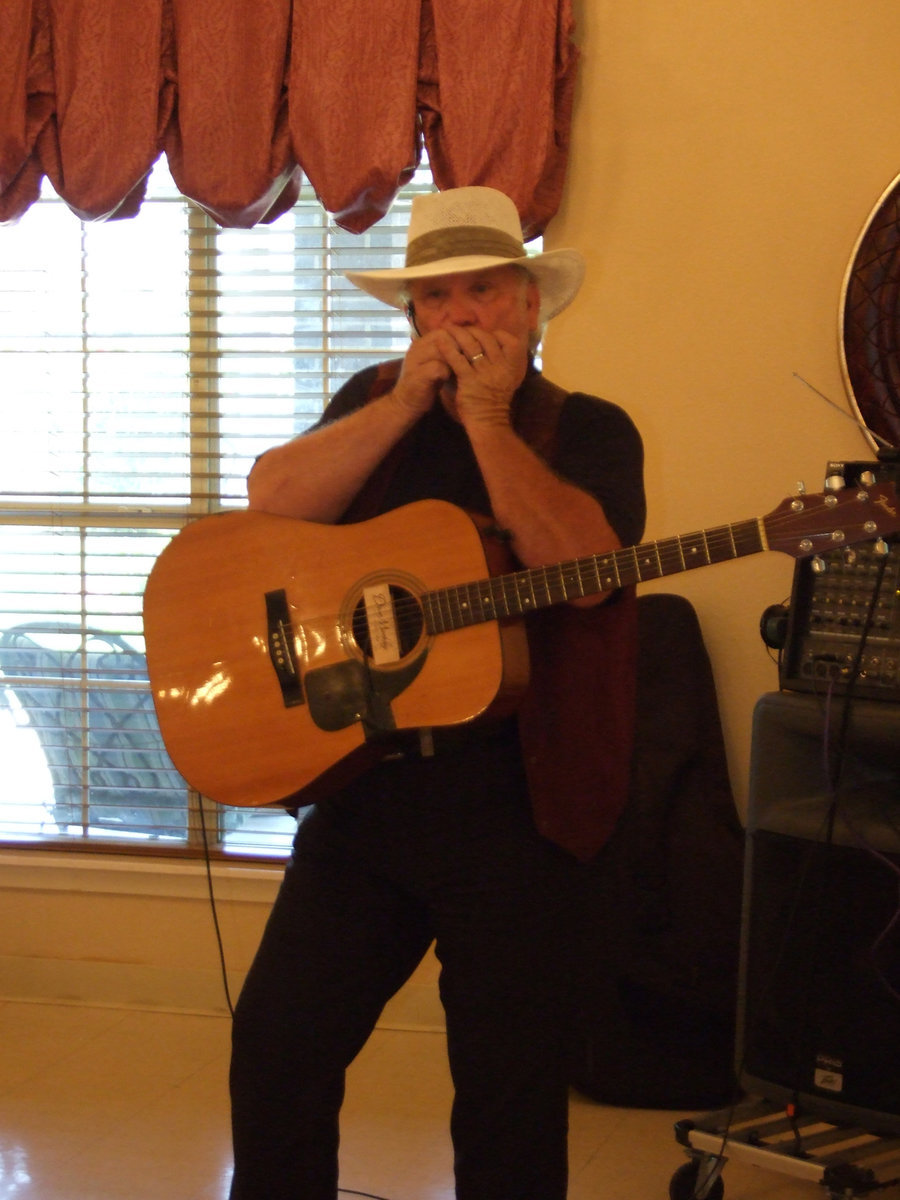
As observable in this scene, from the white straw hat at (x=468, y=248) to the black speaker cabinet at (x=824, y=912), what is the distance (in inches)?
29.7

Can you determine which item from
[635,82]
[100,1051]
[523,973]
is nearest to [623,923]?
[523,973]

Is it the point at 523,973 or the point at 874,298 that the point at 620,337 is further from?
the point at 523,973

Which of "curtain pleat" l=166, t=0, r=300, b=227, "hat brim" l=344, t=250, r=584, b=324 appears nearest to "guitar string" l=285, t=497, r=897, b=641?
"hat brim" l=344, t=250, r=584, b=324

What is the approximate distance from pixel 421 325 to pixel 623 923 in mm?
1288

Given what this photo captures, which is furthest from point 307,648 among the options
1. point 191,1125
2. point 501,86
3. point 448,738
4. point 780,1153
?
point 501,86

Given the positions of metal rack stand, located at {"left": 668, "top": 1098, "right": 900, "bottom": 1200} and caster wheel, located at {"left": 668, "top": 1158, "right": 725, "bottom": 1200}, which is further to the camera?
caster wheel, located at {"left": 668, "top": 1158, "right": 725, "bottom": 1200}

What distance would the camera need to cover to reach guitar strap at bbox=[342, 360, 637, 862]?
1.35m

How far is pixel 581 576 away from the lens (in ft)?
4.45

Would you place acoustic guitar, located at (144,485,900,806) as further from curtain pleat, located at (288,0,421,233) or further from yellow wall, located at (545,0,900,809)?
yellow wall, located at (545,0,900,809)

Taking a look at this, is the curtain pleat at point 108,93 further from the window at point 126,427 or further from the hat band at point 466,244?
the hat band at point 466,244

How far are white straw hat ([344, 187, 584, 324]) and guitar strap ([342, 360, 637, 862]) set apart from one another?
0.83 ft

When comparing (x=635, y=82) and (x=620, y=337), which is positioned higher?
(x=635, y=82)

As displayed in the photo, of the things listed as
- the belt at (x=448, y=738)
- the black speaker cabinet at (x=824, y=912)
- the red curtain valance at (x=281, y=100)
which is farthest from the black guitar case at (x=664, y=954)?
the red curtain valance at (x=281, y=100)

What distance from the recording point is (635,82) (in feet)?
8.23
